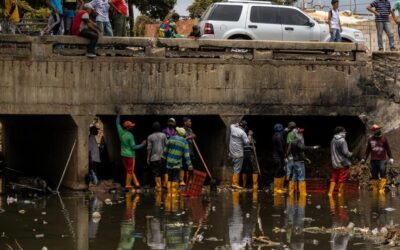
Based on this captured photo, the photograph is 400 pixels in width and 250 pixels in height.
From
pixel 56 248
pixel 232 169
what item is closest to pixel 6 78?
pixel 232 169

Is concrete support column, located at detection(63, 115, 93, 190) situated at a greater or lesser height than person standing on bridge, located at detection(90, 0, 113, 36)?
lesser

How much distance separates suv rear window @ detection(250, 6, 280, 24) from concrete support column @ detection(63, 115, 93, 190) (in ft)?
19.7

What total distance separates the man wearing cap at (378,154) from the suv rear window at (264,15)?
512 centimetres

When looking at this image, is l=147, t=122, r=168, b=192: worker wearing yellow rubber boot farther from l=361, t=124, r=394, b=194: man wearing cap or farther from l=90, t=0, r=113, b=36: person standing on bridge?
l=361, t=124, r=394, b=194: man wearing cap

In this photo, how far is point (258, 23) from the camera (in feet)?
84.5

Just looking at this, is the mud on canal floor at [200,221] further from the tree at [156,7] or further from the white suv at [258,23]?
the tree at [156,7]

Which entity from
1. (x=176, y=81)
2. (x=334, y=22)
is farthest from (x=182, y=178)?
(x=334, y=22)

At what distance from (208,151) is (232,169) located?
126cm

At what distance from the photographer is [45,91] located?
21.9 m

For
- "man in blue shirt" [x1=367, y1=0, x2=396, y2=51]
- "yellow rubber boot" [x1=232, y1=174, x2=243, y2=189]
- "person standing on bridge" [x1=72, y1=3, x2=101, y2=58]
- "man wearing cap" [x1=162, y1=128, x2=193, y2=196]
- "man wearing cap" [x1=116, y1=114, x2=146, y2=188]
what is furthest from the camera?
"man in blue shirt" [x1=367, y1=0, x2=396, y2=51]

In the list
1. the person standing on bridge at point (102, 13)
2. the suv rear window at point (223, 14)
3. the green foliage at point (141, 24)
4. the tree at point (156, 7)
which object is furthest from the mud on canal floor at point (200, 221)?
the green foliage at point (141, 24)

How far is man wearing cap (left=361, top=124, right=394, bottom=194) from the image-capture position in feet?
73.2

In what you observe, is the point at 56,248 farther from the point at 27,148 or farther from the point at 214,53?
the point at 27,148

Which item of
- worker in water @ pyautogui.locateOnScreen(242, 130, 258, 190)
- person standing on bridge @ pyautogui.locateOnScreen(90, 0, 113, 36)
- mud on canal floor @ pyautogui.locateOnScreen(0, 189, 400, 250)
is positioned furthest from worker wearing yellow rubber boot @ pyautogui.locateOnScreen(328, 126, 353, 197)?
person standing on bridge @ pyautogui.locateOnScreen(90, 0, 113, 36)
